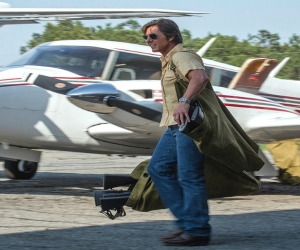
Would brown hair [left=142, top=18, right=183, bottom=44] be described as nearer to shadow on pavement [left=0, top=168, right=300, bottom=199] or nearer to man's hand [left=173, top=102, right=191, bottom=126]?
man's hand [left=173, top=102, right=191, bottom=126]

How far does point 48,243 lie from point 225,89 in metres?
4.43

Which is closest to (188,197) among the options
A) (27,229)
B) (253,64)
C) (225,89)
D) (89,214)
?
(27,229)

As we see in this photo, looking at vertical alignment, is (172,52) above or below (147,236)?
above

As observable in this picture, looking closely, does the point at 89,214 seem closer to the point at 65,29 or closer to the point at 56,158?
the point at 56,158

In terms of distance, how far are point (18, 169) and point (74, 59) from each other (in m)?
2.40

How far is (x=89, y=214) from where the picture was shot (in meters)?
6.97

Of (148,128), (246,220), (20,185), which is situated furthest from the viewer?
(20,185)

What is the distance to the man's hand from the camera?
4.71 m

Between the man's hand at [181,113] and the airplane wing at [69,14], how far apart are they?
3320 millimetres

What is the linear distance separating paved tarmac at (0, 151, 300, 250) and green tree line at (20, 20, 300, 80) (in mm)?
13785

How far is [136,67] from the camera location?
9.16 metres

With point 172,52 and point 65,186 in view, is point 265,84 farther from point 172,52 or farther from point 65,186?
point 172,52

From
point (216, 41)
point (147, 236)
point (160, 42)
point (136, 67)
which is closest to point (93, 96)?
point (136, 67)

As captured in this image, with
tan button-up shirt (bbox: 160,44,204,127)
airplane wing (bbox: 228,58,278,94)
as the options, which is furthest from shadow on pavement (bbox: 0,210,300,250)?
airplane wing (bbox: 228,58,278,94)
